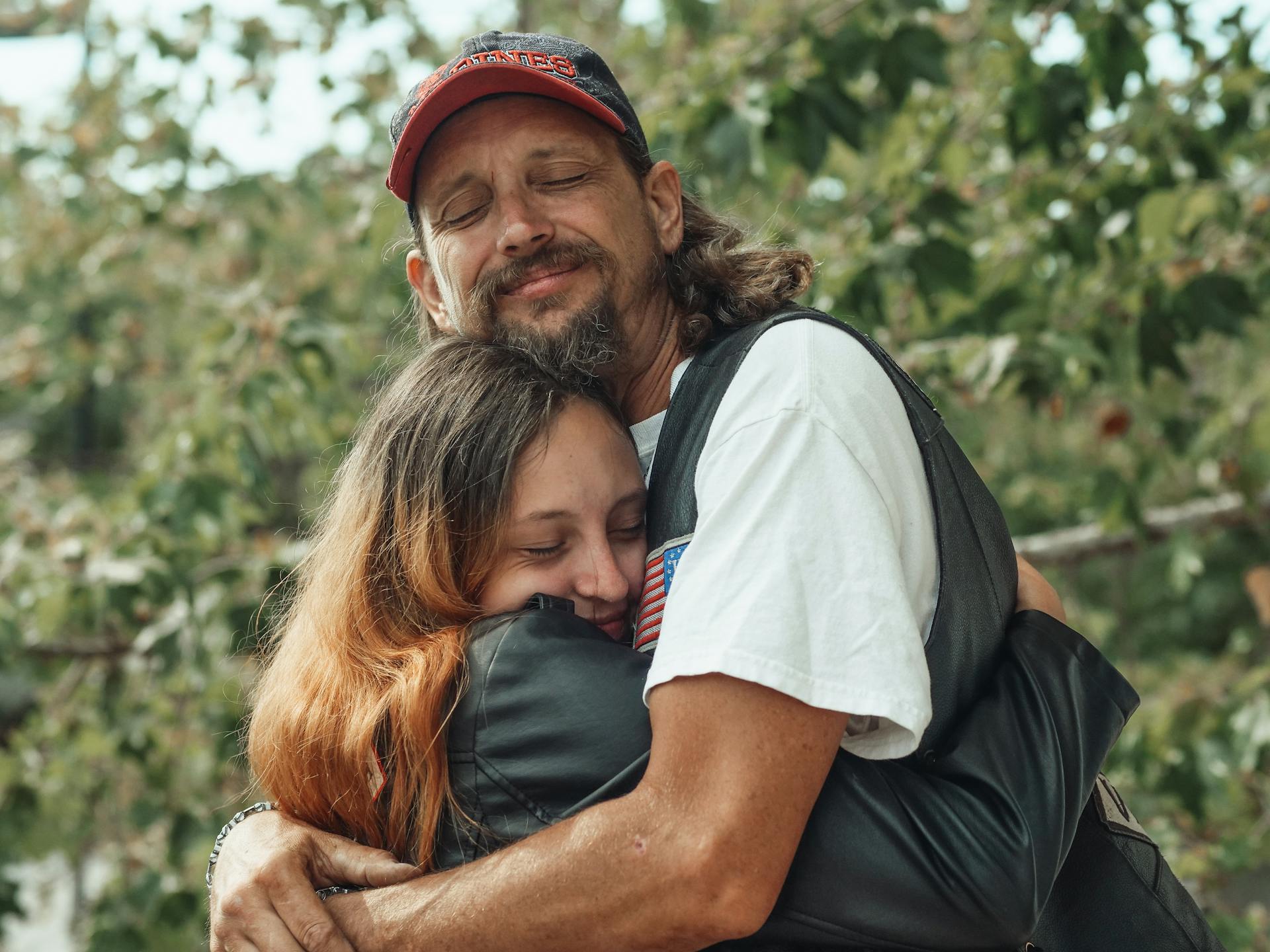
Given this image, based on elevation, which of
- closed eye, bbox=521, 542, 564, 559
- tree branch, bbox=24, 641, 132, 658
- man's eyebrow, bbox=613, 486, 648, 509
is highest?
man's eyebrow, bbox=613, 486, 648, 509

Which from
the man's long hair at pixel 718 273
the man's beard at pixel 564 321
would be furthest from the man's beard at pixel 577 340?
the man's long hair at pixel 718 273

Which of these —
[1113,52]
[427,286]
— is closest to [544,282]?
[427,286]

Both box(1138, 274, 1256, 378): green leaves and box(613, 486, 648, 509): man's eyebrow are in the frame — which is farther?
box(1138, 274, 1256, 378): green leaves

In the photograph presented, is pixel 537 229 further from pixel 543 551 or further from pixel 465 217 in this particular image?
pixel 543 551

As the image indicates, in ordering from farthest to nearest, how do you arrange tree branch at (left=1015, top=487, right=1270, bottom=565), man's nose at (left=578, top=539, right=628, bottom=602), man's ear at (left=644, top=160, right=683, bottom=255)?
1. tree branch at (left=1015, top=487, right=1270, bottom=565)
2. man's ear at (left=644, top=160, right=683, bottom=255)
3. man's nose at (left=578, top=539, right=628, bottom=602)

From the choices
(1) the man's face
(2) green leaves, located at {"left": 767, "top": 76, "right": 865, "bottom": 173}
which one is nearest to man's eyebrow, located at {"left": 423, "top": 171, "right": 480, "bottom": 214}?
(1) the man's face

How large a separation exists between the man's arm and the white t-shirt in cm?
4

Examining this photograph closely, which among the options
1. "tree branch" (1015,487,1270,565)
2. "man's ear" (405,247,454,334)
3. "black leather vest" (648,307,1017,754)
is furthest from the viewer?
"tree branch" (1015,487,1270,565)

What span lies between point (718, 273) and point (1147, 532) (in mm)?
2236

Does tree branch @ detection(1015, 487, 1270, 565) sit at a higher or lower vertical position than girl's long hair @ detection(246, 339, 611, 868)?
lower

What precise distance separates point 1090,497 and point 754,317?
2.15 meters

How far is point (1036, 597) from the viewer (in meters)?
1.67

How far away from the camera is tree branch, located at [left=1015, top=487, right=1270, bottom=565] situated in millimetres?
3600

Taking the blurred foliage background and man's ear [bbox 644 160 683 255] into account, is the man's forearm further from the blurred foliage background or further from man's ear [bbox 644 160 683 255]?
the blurred foliage background
